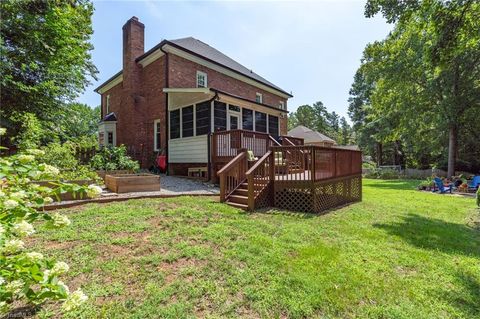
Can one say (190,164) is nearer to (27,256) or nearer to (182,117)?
(182,117)

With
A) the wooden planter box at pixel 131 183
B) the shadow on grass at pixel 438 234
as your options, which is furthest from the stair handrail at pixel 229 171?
the shadow on grass at pixel 438 234

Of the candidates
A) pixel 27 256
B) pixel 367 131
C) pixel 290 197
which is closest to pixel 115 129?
pixel 290 197

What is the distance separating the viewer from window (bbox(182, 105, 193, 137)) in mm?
12195

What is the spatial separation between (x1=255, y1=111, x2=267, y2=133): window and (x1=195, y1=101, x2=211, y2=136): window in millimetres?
3744

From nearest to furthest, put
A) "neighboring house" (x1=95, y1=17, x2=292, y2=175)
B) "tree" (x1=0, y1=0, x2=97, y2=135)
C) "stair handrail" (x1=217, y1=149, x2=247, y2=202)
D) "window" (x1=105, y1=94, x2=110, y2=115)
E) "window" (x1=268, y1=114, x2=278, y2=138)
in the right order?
"stair handrail" (x1=217, y1=149, x2=247, y2=202) < "tree" (x1=0, y1=0, x2=97, y2=135) < "neighboring house" (x1=95, y1=17, x2=292, y2=175) < "window" (x1=268, y1=114, x2=278, y2=138) < "window" (x1=105, y1=94, x2=110, y2=115)

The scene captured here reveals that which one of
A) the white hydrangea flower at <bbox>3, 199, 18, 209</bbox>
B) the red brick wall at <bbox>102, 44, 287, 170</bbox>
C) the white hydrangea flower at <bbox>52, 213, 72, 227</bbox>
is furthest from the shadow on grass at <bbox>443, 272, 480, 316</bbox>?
the red brick wall at <bbox>102, 44, 287, 170</bbox>

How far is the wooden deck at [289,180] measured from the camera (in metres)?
6.85

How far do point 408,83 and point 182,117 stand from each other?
1781cm

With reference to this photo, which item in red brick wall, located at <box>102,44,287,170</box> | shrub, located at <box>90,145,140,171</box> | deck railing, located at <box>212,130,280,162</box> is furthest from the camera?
red brick wall, located at <box>102,44,287,170</box>

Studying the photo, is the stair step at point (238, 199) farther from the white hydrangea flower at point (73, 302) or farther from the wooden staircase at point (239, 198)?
the white hydrangea flower at point (73, 302)

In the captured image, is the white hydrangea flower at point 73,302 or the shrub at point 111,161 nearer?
the white hydrangea flower at point 73,302

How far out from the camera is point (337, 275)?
11.0 ft

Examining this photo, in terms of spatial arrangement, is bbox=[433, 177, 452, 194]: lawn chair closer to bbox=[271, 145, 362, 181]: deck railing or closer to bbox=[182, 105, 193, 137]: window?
bbox=[271, 145, 362, 181]: deck railing

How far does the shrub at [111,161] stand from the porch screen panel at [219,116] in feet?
13.4
